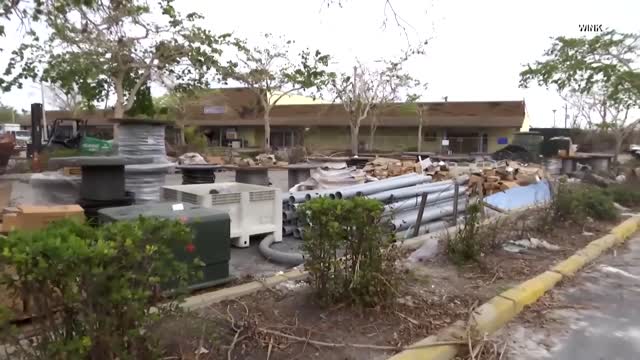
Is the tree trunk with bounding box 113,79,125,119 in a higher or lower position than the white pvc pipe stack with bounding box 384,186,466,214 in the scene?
higher

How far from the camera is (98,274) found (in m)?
2.35

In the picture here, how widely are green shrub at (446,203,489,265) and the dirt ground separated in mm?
124

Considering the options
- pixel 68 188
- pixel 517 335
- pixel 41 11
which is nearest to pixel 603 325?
pixel 517 335

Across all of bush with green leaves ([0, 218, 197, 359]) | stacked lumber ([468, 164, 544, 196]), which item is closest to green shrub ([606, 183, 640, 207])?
stacked lumber ([468, 164, 544, 196])

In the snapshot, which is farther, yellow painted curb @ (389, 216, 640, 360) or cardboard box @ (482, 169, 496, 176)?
cardboard box @ (482, 169, 496, 176)

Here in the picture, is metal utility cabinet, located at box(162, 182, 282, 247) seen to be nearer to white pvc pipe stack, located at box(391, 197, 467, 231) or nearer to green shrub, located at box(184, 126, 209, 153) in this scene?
white pvc pipe stack, located at box(391, 197, 467, 231)

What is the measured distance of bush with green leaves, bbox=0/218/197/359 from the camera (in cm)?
228

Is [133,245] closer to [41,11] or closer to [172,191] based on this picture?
[172,191]

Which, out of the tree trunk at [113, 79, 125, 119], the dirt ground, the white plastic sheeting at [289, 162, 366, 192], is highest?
the tree trunk at [113, 79, 125, 119]

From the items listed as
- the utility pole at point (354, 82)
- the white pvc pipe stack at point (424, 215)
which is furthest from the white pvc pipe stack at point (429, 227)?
the utility pole at point (354, 82)

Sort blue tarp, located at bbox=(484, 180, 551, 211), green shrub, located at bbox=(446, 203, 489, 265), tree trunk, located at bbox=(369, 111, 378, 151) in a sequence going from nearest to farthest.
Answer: green shrub, located at bbox=(446, 203, 489, 265) → blue tarp, located at bbox=(484, 180, 551, 211) → tree trunk, located at bbox=(369, 111, 378, 151)

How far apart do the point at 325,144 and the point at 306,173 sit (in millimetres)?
36720

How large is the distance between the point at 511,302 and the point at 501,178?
896 cm

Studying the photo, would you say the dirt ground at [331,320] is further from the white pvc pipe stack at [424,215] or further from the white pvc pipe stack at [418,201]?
the white pvc pipe stack at [418,201]
